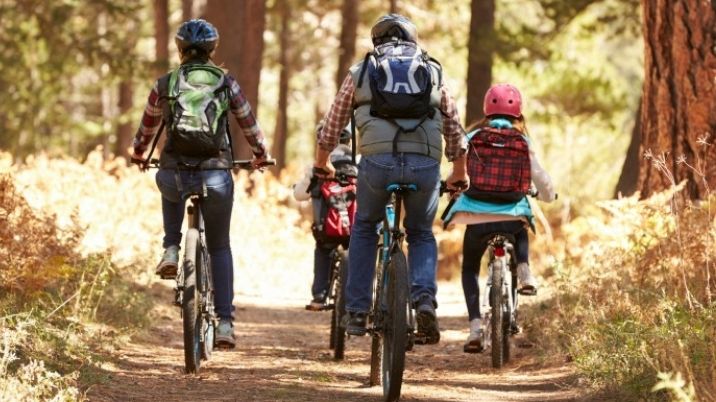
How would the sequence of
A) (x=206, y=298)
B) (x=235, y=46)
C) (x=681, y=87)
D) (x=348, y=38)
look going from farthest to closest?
(x=348, y=38)
(x=235, y=46)
(x=681, y=87)
(x=206, y=298)

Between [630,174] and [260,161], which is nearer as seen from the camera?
[260,161]

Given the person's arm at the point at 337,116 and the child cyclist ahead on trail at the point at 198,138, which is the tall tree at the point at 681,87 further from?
the child cyclist ahead on trail at the point at 198,138

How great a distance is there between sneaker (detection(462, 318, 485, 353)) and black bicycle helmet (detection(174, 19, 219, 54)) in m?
2.71

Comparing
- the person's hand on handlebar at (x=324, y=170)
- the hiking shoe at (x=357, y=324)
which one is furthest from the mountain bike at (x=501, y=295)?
the hiking shoe at (x=357, y=324)

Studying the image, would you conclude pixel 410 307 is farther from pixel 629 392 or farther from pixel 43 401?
pixel 43 401

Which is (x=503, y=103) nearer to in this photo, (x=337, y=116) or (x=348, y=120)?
(x=348, y=120)

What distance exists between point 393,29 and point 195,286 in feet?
6.67

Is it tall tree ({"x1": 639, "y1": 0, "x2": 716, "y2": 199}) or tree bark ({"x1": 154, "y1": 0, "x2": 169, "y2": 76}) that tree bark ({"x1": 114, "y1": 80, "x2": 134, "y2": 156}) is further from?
tall tree ({"x1": 639, "y1": 0, "x2": 716, "y2": 199})

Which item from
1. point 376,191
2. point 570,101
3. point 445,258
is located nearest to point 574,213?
point 570,101

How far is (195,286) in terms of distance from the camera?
804 cm

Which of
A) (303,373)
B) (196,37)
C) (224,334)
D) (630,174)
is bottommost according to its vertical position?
(303,373)

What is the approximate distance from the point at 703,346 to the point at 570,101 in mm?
23516

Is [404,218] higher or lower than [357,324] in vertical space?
higher

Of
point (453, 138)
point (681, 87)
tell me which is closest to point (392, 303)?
point (453, 138)
